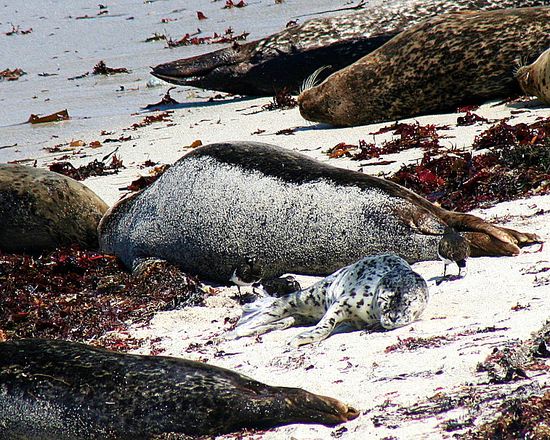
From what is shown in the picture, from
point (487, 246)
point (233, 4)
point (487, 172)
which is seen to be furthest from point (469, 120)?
point (233, 4)

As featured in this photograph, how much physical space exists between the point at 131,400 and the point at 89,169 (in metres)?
5.05

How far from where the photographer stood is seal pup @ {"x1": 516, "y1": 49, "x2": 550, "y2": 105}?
324 inches

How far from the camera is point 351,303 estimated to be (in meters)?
4.41

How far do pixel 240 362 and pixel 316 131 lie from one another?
5124mm

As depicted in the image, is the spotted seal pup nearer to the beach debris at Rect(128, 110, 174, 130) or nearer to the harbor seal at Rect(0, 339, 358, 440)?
the beach debris at Rect(128, 110, 174, 130)

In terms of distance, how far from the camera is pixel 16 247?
6922mm

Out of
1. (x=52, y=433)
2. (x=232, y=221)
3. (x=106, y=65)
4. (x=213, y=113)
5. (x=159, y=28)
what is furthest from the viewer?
(x=159, y=28)

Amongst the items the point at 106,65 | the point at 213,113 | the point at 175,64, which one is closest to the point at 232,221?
the point at 213,113

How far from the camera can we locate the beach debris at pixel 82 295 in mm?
5160

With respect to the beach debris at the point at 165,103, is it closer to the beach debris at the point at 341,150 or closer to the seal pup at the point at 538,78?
the beach debris at the point at 341,150

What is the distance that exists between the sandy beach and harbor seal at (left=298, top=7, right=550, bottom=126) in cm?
26

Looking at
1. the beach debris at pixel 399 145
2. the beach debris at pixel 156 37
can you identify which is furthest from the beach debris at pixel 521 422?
the beach debris at pixel 156 37

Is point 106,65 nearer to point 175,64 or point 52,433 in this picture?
point 175,64

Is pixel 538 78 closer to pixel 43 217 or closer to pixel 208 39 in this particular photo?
pixel 43 217
